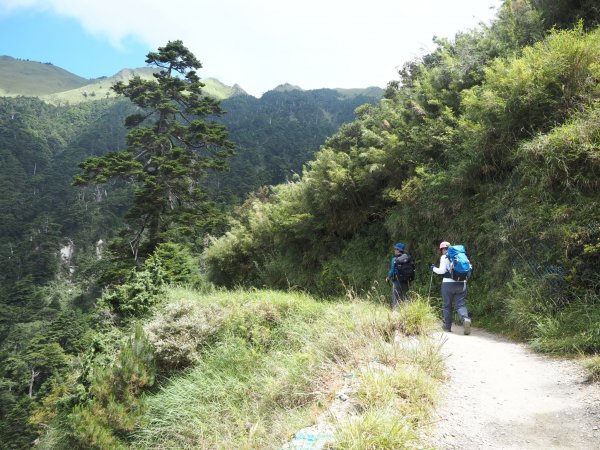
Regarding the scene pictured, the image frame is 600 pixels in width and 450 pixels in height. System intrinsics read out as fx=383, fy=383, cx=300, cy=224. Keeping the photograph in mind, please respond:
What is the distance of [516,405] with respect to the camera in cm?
374

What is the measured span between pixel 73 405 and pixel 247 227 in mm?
11448

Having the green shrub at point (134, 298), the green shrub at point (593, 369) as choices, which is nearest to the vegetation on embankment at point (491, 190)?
the green shrub at point (593, 369)

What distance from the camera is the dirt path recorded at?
3.15 meters

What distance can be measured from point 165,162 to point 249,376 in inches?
706

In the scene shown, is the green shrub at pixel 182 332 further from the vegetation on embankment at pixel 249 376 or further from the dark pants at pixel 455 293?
the dark pants at pixel 455 293

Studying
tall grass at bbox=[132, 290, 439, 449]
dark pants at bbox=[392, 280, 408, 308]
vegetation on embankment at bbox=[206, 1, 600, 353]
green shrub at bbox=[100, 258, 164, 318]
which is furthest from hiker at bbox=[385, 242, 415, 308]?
green shrub at bbox=[100, 258, 164, 318]

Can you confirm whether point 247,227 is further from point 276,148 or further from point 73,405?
point 276,148

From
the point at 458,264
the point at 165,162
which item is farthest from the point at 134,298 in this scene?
the point at 165,162

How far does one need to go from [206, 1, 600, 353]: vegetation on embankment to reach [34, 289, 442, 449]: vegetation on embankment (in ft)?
5.59

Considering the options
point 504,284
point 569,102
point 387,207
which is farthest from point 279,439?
point 387,207

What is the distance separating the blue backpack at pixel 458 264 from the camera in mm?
7023

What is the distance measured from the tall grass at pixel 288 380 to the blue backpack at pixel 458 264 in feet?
4.77

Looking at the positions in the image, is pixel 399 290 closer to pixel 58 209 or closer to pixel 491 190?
pixel 491 190

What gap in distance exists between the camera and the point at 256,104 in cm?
16288
